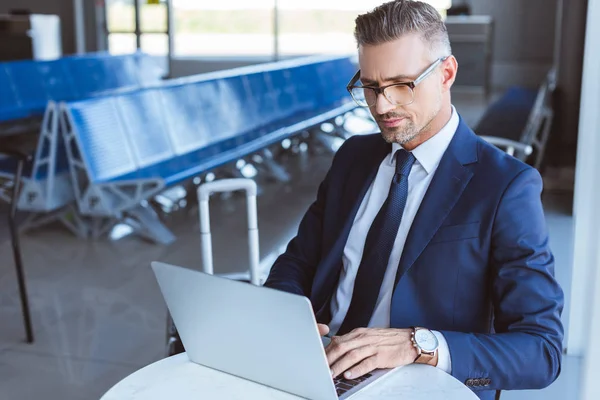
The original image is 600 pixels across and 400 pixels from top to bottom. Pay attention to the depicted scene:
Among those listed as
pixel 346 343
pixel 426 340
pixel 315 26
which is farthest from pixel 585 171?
pixel 315 26

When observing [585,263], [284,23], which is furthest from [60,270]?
[284,23]

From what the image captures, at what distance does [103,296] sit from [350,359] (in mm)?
3101

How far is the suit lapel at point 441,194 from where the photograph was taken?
5.37 ft

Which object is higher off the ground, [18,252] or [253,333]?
[253,333]

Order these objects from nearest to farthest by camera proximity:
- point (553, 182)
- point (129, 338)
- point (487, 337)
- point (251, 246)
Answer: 1. point (487, 337)
2. point (251, 246)
3. point (129, 338)
4. point (553, 182)

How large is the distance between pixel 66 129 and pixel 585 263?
3.44 m

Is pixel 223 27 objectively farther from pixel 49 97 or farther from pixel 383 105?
pixel 383 105

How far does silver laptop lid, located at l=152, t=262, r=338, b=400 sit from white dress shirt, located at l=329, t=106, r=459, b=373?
409 mm

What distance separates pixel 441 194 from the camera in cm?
167

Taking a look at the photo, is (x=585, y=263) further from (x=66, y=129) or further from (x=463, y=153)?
(x=66, y=129)

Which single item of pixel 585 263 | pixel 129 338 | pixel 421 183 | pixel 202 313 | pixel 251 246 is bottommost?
pixel 129 338

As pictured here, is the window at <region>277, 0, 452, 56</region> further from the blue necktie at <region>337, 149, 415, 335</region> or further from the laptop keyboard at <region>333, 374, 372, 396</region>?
the laptop keyboard at <region>333, 374, 372, 396</region>

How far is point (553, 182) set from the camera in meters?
6.71

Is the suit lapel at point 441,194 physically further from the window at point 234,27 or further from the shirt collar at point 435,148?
the window at point 234,27
